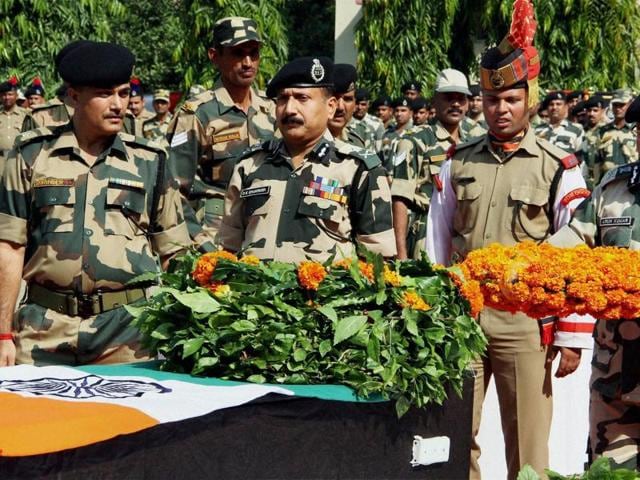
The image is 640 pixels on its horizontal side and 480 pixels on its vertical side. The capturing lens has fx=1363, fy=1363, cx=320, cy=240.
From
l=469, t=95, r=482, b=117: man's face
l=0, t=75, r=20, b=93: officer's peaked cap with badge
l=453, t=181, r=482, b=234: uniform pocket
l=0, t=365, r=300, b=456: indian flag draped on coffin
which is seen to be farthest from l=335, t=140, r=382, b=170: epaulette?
l=0, t=75, r=20, b=93: officer's peaked cap with badge

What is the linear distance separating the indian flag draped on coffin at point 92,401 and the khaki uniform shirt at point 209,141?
3.38 meters

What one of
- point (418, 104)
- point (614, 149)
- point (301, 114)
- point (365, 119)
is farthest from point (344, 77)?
point (614, 149)

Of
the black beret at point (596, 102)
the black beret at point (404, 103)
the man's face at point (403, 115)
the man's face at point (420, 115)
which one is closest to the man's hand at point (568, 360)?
the man's face at point (420, 115)

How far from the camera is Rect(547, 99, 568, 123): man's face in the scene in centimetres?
2116

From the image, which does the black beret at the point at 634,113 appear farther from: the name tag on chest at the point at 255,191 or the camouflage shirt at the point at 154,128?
the camouflage shirt at the point at 154,128


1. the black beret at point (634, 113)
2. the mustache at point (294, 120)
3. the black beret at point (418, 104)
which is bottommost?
the black beret at point (418, 104)

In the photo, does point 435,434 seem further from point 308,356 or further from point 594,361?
point 594,361

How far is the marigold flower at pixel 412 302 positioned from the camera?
15.7 ft

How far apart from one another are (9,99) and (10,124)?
0.73 m

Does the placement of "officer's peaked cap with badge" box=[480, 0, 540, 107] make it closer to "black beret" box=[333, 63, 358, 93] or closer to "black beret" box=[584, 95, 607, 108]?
"black beret" box=[333, 63, 358, 93]

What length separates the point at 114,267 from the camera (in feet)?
19.3

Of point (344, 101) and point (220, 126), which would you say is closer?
point (220, 126)

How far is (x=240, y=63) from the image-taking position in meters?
8.43

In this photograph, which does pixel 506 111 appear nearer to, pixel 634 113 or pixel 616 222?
pixel 634 113
